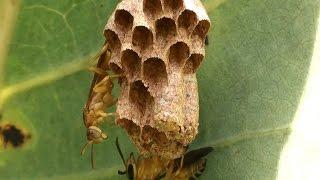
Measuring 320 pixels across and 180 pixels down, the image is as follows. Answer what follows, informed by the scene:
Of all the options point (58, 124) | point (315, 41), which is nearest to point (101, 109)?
point (58, 124)

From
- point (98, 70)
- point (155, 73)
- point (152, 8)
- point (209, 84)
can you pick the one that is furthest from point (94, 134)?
point (152, 8)

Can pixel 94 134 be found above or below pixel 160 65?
below

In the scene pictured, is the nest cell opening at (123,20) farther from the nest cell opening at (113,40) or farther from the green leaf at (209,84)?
the green leaf at (209,84)

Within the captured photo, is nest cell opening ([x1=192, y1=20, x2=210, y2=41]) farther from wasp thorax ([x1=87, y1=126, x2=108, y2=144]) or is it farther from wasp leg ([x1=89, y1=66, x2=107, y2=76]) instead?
wasp thorax ([x1=87, y1=126, x2=108, y2=144])

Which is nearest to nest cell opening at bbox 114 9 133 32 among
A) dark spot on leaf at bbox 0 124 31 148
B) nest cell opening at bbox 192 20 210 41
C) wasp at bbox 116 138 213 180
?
nest cell opening at bbox 192 20 210 41

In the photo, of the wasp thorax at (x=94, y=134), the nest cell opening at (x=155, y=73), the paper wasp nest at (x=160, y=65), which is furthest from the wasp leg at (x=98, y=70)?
the nest cell opening at (x=155, y=73)

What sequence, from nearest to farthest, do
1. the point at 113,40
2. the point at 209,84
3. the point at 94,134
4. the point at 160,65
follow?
the point at 160,65
the point at 113,40
the point at 209,84
the point at 94,134

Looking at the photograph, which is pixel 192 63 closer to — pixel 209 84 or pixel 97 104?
pixel 209 84
